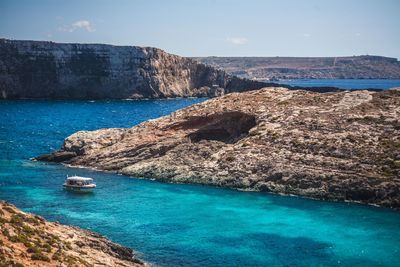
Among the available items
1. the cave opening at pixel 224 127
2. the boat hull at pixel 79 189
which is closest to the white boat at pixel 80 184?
the boat hull at pixel 79 189

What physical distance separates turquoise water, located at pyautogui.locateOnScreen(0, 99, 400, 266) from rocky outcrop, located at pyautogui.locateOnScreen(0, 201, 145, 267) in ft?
16.4

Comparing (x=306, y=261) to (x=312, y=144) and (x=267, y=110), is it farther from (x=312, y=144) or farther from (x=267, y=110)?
(x=267, y=110)

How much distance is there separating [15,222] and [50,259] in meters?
5.78

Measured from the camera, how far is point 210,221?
5725 centimetres

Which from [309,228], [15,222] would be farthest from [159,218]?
[15,222]

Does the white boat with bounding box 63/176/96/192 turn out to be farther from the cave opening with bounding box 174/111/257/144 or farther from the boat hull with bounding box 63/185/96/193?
the cave opening with bounding box 174/111/257/144

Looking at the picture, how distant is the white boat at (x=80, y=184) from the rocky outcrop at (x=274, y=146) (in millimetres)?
11354

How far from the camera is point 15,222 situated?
36.8 m

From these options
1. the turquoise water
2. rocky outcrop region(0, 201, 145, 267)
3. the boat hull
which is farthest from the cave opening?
rocky outcrop region(0, 201, 145, 267)

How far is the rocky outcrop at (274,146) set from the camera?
67750mm

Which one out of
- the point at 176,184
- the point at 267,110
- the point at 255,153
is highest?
the point at 267,110

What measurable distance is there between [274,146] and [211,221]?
24.1m

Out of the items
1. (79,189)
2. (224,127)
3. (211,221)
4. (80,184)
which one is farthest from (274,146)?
(79,189)

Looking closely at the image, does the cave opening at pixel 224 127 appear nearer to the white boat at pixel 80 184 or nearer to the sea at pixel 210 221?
the sea at pixel 210 221
